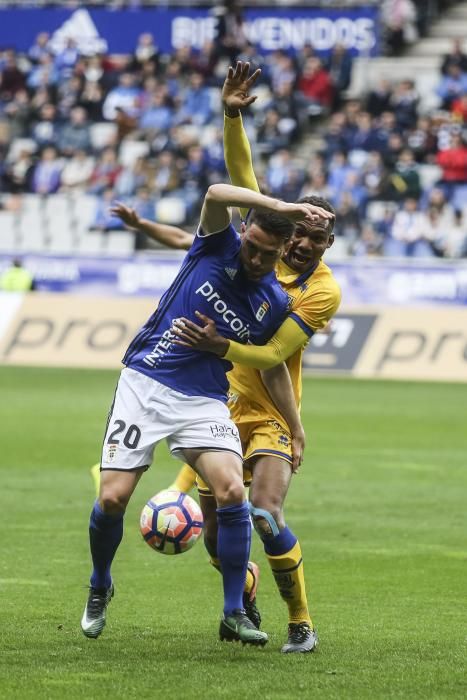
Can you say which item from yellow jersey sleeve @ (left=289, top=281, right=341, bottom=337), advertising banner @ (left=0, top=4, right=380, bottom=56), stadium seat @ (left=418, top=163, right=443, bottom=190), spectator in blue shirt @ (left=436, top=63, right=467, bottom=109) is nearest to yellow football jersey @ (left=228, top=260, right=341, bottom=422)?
yellow jersey sleeve @ (left=289, top=281, right=341, bottom=337)

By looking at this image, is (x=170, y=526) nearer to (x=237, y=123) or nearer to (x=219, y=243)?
(x=219, y=243)

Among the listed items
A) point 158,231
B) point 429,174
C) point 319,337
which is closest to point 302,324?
point 158,231

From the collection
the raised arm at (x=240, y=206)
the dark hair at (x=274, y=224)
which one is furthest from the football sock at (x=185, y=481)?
the dark hair at (x=274, y=224)

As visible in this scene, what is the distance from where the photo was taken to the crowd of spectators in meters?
28.4

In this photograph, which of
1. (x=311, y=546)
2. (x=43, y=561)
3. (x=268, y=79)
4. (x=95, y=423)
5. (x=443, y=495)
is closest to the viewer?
(x=43, y=561)

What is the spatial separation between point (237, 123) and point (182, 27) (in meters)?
29.7

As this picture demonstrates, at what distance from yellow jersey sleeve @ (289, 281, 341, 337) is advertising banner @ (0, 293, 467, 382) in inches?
610

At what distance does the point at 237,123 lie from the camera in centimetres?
727

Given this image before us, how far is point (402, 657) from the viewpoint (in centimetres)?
659

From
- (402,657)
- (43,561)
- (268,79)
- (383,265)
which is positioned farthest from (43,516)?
(268,79)

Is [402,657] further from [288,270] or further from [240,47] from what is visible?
[240,47]

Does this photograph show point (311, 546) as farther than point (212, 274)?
Yes

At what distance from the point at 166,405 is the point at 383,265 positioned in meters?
18.2

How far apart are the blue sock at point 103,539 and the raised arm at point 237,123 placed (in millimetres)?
1767
